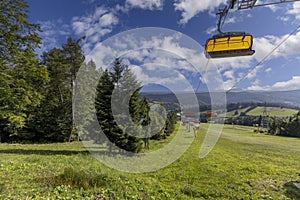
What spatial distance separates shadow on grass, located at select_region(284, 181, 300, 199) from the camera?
21.2 ft

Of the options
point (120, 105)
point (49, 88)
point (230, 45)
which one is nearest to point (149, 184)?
point (230, 45)

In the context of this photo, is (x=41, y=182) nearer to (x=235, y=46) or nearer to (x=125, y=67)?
(x=235, y=46)

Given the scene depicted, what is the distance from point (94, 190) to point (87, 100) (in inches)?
749

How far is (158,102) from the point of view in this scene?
18688 mm

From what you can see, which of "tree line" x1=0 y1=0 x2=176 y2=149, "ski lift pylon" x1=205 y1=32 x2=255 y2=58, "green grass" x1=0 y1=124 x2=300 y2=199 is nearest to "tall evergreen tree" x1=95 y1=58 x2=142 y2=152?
"tree line" x1=0 y1=0 x2=176 y2=149

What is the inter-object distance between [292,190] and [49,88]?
2645 cm

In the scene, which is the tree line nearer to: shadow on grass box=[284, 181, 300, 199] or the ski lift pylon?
the ski lift pylon

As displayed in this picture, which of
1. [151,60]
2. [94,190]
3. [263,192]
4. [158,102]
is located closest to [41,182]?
[94,190]

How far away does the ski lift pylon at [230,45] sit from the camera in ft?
14.8

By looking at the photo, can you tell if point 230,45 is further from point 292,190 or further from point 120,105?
point 120,105

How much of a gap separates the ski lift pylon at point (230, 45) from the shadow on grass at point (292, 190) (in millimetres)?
5746

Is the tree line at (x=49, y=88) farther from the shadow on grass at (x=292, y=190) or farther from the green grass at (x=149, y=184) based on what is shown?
the shadow on grass at (x=292, y=190)

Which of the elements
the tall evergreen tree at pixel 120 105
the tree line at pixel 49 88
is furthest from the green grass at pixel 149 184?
the tall evergreen tree at pixel 120 105

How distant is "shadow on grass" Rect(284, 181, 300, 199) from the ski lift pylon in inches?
226
